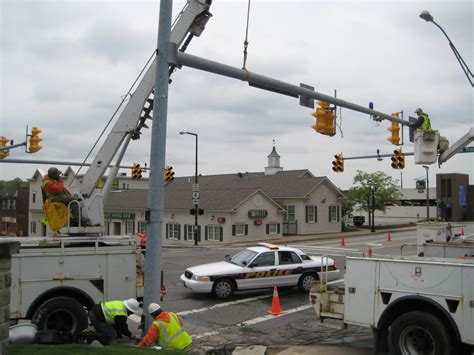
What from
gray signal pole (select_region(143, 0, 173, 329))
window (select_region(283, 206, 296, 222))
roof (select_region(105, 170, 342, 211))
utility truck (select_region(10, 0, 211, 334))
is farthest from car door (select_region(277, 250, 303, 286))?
window (select_region(283, 206, 296, 222))

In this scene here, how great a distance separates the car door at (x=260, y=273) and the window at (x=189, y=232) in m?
25.3

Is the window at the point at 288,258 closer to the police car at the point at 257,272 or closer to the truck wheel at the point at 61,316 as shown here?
the police car at the point at 257,272

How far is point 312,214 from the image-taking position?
4634 centimetres

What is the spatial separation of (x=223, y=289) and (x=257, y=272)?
3.67 feet

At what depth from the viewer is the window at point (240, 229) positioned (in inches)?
1522

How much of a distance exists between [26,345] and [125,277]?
2.60 metres

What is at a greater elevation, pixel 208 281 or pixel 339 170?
pixel 339 170

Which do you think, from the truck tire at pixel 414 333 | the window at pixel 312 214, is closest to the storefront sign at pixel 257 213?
the window at pixel 312 214

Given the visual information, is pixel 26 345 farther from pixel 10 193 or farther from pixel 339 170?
pixel 10 193

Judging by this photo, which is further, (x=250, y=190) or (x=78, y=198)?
(x=250, y=190)

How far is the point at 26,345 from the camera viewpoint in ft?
24.2

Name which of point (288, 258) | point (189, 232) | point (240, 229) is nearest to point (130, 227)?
point (189, 232)

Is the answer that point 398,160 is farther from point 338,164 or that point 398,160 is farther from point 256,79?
point 256,79

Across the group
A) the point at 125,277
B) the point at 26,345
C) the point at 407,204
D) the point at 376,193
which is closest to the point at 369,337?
the point at 125,277
